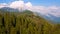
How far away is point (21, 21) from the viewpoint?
13.0ft

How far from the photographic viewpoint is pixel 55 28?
3.95m

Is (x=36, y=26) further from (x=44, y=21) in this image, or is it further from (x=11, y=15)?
(x=11, y=15)

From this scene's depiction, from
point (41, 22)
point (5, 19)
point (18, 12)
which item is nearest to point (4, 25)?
point (5, 19)

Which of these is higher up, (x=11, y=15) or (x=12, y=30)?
(x=11, y=15)

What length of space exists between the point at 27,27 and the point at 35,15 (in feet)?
1.10

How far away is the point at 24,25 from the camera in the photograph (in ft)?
13.0

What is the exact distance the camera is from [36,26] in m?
3.94

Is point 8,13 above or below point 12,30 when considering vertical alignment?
above

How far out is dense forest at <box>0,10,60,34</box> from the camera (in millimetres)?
3912

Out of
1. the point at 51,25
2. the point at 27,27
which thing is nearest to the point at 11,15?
the point at 27,27

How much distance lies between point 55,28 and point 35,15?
1.49 ft

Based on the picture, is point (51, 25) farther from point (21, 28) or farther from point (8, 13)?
point (8, 13)

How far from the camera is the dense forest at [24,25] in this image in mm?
3912

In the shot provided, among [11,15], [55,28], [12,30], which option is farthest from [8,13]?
[55,28]
